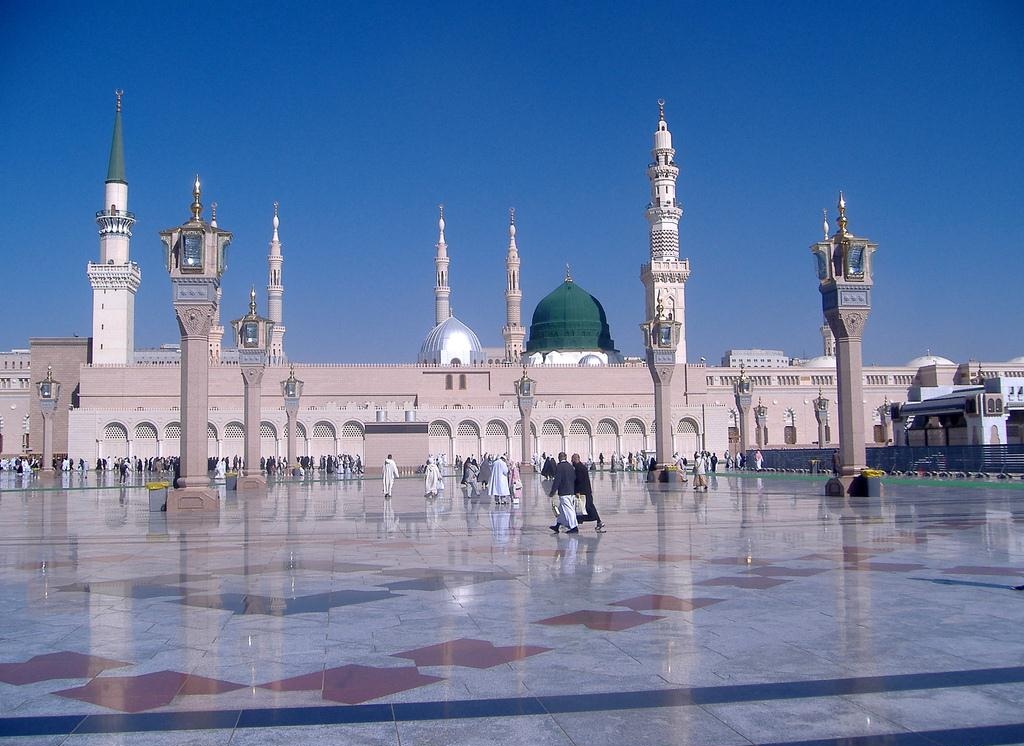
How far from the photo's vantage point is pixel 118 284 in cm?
5850

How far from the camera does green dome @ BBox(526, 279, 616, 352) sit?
68.9 meters

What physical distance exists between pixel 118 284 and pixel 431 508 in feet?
160

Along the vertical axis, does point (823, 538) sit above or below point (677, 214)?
below

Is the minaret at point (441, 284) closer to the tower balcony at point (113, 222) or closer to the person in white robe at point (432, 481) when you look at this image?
the tower balcony at point (113, 222)

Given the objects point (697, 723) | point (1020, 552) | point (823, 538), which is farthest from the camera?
point (823, 538)

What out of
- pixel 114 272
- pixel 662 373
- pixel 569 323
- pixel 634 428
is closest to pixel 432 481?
pixel 662 373

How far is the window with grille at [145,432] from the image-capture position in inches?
1964

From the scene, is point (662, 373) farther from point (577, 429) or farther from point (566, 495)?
point (577, 429)

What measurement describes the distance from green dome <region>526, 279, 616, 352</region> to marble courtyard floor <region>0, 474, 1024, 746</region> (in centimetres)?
5887

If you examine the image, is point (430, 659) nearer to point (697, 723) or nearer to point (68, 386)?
point (697, 723)

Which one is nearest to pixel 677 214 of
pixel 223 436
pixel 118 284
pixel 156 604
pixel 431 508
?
pixel 223 436

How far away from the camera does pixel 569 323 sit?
6938 centimetres

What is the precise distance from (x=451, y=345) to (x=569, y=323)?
9514 millimetres

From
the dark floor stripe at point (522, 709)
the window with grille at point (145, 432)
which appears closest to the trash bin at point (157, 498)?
the dark floor stripe at point (522, 709)
